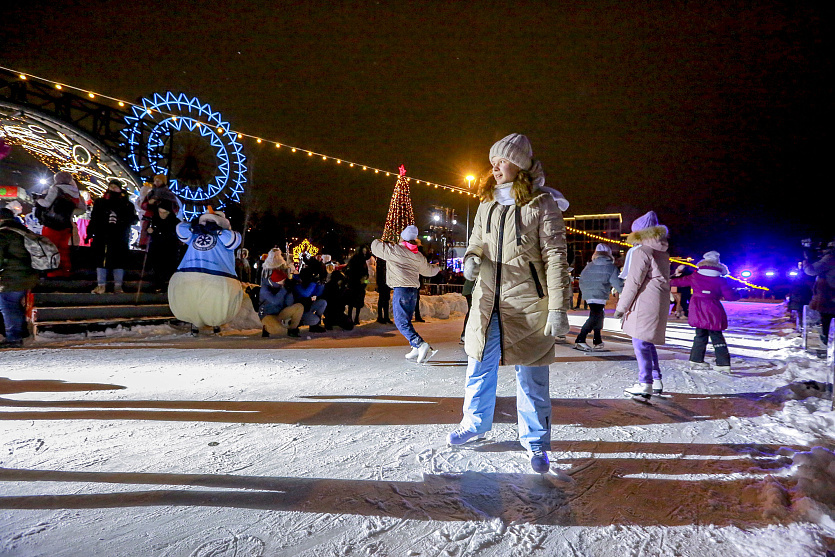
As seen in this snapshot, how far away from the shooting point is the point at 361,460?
8.77ft

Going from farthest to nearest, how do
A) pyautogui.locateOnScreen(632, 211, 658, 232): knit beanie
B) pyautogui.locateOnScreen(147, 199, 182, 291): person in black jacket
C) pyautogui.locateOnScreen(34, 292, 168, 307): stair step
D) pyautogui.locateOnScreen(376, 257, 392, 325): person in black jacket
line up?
1. pyautogui.locateOnScreen(376, 257, 392, 325): person in black jacket
2. pyautogui.locateOnScreen(147, 199, 182, 291): person in black jacket
3. pyautogui.locateOnScreen(34, 292, 168, 307): stair step
4. pyautogui.locateOnScreen(632, 211, 658, 232): knit beanie

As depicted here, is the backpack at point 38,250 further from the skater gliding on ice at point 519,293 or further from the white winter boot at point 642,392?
the white winter boot at point 642,392

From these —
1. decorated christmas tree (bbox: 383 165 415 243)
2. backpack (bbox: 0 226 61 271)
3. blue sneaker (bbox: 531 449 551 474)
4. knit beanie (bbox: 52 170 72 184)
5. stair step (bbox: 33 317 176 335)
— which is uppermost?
decorated christmas tree (bbox: 383 165 415 243)

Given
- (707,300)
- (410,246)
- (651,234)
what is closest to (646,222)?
(651,234)

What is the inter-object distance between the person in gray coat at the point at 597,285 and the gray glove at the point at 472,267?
5027 millimetres

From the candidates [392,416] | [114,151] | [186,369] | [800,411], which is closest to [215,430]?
[392,416]

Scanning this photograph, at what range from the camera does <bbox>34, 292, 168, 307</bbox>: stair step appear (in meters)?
7.46

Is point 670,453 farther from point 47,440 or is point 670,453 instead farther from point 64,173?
point 64,173

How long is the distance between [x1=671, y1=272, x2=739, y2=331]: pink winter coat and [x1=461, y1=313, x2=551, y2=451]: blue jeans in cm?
411

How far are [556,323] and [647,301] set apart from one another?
2.43 m

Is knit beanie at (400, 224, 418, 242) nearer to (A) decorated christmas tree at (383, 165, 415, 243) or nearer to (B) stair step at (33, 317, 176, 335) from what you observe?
(B) stair step at (33, 317, 176, 335)

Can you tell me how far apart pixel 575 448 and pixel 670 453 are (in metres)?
0.60

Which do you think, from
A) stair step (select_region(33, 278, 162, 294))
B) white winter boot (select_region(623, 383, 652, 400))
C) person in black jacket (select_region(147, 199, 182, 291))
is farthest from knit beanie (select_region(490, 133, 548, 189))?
stair step (select_region(33, 278, 162, 294))

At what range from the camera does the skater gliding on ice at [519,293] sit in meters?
2.58
